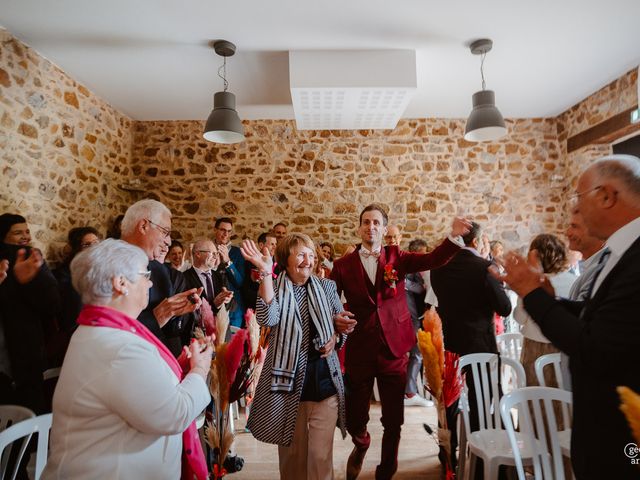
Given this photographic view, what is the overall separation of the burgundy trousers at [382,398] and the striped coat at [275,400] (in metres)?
0.43

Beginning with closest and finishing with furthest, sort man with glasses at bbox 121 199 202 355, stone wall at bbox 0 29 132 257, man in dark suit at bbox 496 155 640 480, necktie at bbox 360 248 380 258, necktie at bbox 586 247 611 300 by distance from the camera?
man in dark suit at bbox 496 155 640 480
necktie at bbox 586 247 611 300
man with glasses at bbox 121 199 202 355
necktie at bbox 360 248 380 258
stone wall at bbox 0 29 132 257

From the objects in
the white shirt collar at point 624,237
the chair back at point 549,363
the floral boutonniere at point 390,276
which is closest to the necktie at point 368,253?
the floral boutonniere at point 390,276

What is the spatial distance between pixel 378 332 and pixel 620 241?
1586 mm

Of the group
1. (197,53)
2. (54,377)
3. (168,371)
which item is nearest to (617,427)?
(168,371)

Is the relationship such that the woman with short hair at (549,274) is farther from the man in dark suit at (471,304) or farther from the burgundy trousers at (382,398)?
the burgundy trousers at (382,398)

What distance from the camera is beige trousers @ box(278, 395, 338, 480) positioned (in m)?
1.99

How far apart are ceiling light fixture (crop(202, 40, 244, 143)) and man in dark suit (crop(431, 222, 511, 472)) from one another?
91.2 inches

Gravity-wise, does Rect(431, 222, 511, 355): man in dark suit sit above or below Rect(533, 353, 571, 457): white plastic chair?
above

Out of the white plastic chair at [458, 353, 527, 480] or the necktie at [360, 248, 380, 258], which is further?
the necktie at [360, 248, 380, 258]

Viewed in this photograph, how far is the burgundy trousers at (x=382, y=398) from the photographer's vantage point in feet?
8.22

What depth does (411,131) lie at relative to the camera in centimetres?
581

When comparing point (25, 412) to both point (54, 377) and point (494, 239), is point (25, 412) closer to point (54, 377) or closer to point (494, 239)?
point (54, 377)

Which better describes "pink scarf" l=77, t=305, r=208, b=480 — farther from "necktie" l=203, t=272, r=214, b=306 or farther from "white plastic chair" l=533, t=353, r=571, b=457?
"white plastic chair" l=533, t=353, r=571, b=457

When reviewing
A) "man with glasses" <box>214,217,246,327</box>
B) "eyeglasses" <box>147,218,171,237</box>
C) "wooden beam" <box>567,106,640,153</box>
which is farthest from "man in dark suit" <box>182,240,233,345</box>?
"wooden beam" <box>567,106,640,153</box>
